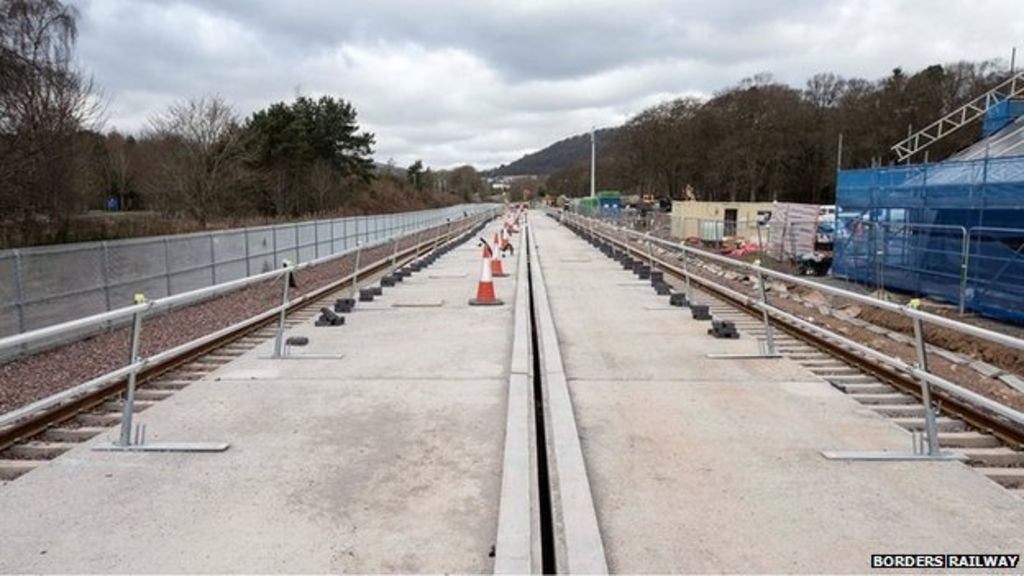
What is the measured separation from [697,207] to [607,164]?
75.5 m

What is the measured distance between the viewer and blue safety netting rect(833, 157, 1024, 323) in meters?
14.8

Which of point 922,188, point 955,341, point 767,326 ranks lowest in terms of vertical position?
point 955,341

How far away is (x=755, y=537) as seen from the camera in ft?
12.8

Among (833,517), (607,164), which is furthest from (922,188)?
(607,164)

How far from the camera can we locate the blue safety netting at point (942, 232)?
48.4 ft

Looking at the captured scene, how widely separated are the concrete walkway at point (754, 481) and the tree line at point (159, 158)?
21000 millimetres

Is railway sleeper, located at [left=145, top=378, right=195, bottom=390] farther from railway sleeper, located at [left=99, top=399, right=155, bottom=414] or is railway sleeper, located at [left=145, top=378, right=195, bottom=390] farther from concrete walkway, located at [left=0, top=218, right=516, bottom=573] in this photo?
railway sleeper, located at [left=99, top=399, right=155, bottom=414]

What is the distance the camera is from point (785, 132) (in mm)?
84500

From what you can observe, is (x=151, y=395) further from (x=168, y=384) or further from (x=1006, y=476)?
(x=1006, y=476)

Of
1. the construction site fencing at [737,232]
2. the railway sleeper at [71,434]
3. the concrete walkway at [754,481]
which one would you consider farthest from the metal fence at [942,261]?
the railway sleeper at [71,434]

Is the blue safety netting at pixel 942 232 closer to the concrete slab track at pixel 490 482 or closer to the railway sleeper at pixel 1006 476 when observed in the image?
the concrete slab track at pixel 490 482

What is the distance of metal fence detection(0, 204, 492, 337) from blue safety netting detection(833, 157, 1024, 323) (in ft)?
52.5

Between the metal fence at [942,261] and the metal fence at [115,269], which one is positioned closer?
the metal fence at [115,269]

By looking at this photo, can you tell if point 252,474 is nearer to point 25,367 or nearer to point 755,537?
point 755,537
